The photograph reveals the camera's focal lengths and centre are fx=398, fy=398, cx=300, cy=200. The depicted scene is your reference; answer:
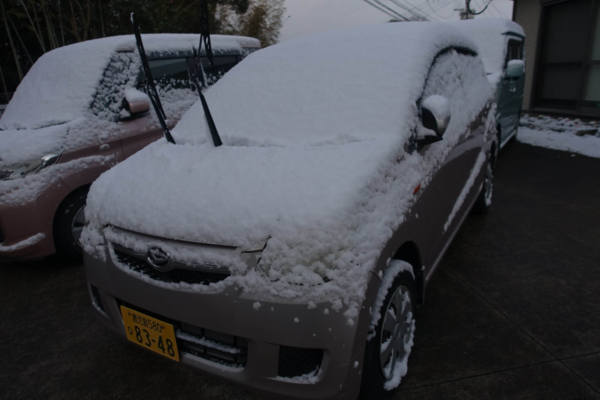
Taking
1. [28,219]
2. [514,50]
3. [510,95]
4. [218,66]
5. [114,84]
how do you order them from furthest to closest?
[514,50], [510,95], [218,66], [114,84], [28,219]

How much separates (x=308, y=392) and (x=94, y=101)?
9.77 feet

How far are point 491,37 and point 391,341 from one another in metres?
4.90

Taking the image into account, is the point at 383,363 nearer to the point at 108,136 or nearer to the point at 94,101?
the point at 108,136

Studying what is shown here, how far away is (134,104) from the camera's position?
3301 mm

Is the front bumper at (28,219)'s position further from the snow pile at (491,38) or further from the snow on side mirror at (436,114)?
the snow pile at (491,38)

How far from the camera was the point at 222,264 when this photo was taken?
1.40 metres

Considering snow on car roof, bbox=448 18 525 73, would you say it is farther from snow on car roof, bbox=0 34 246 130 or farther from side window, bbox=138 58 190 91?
snow on car roof, bbox=0 34 246 130

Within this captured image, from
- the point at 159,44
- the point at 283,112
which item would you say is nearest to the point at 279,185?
the point at 283,112

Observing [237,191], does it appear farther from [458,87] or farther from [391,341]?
[458,87]

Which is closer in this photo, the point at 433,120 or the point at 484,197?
the point at 433,120

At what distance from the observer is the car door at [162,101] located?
3.44 meters

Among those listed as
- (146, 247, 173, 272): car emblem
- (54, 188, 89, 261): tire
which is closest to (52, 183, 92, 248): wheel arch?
(54, 188, 89, 261): tire

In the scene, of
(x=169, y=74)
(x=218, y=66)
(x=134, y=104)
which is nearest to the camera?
(x=134, y=104)

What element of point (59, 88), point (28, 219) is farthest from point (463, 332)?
point (59, 88)
